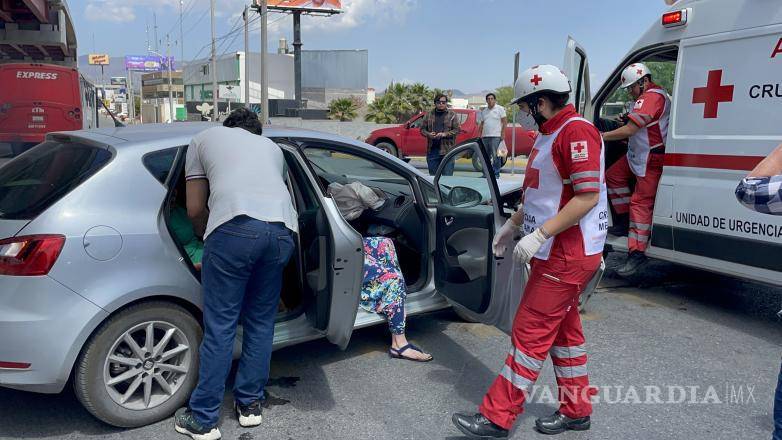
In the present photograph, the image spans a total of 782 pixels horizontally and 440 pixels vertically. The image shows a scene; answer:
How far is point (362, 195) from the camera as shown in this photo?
167 inches

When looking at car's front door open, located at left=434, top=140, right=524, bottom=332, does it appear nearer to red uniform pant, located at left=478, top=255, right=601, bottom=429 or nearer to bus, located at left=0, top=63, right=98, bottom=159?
red uniform pant, located at left=478, top=255, right=601, bottom=429

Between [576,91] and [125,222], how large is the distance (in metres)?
4.22

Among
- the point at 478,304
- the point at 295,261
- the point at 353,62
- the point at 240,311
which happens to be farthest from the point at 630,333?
the point at 353,62

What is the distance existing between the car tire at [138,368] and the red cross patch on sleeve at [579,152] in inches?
78.8

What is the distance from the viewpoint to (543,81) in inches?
118

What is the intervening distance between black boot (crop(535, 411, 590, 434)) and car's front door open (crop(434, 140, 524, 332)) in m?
0.59

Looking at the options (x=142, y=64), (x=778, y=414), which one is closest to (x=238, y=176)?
(x=778, y=414)

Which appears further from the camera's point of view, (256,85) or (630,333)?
(256,85)

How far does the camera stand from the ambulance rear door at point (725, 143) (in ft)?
14.4

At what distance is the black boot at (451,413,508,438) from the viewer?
2971 millimetres

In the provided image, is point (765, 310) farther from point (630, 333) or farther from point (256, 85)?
point (256, 85)

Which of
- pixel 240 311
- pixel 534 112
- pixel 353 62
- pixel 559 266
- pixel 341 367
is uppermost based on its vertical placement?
pixel 353 62

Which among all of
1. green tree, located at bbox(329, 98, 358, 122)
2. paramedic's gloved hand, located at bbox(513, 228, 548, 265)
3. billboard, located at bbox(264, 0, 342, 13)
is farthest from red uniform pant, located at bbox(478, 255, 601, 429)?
billboard, located at bbox(264, 0, 342, 13)

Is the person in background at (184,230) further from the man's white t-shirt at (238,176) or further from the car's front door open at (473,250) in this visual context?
the car's front door open at (473,250)
